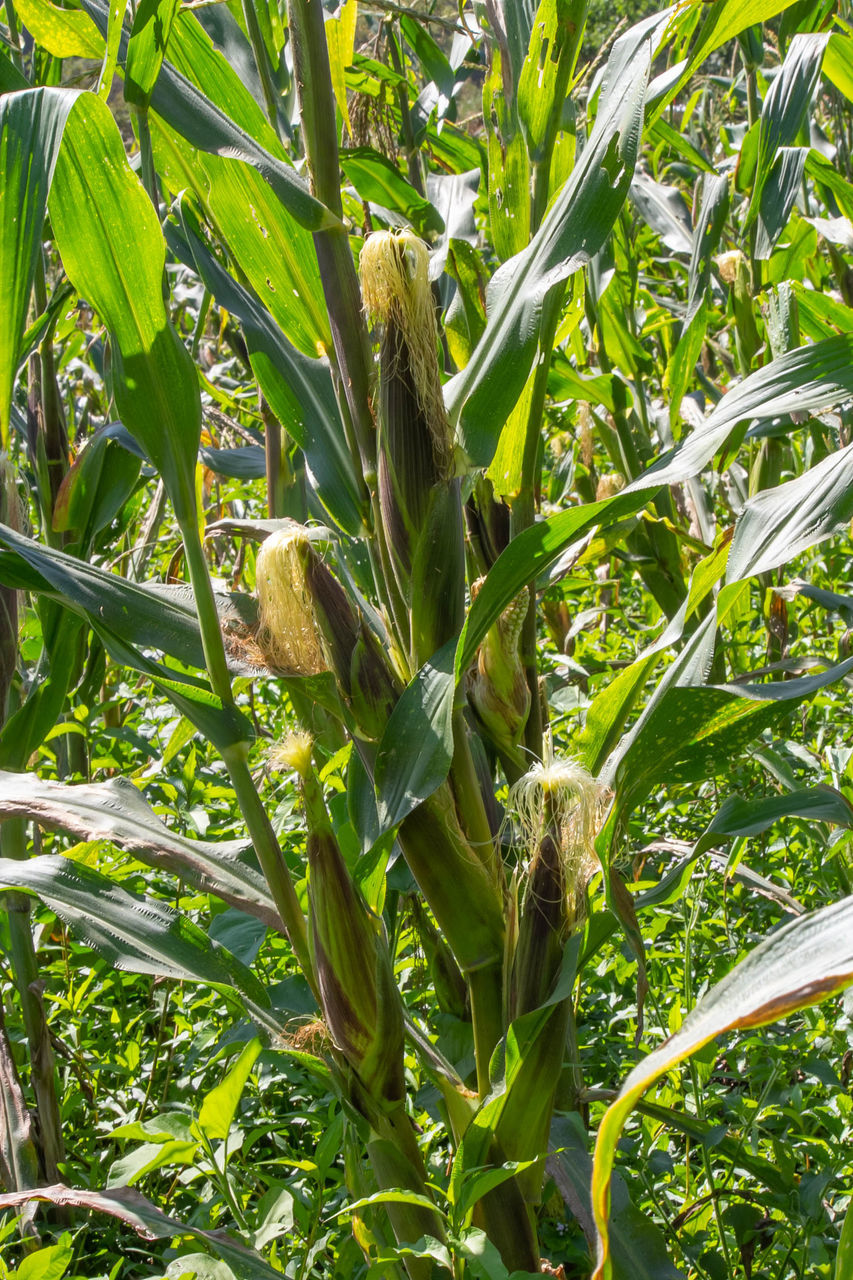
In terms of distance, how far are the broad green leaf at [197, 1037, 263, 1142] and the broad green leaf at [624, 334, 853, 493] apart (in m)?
0.52

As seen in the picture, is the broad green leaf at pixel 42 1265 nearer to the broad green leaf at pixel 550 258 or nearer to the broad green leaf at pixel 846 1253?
the broad green leaf at pixel 846 1253

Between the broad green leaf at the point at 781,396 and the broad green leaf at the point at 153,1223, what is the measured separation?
26.2 inches

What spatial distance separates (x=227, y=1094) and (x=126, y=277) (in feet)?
2.03

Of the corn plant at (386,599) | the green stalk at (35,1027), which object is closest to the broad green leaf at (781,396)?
the corn plant at (386,599)

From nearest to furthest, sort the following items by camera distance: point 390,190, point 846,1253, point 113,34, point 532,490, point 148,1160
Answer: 1. point 846,1253
2. point 113,34
3. point 148,1160
4. point 532,490
5. point 390,190

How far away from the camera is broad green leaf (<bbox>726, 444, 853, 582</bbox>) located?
2.58 ft

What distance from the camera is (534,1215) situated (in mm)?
925

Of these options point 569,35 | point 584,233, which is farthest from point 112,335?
point 569,35

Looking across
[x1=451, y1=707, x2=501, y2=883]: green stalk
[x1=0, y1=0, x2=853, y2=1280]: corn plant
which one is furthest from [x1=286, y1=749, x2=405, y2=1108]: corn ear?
[x1=451, y1=707, x2=501, y2=883]: green stalk

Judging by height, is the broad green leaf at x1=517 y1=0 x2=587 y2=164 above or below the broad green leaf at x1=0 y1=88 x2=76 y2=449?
above

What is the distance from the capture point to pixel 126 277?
78 cm

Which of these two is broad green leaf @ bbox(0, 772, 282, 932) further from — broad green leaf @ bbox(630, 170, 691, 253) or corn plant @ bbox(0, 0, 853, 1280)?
broad green leaf @ bbox(630, 170, 691, 253)

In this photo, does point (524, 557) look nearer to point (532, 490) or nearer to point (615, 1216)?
point (532, 490)

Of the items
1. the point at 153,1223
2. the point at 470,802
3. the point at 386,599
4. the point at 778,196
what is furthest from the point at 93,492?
the point at 778,196
